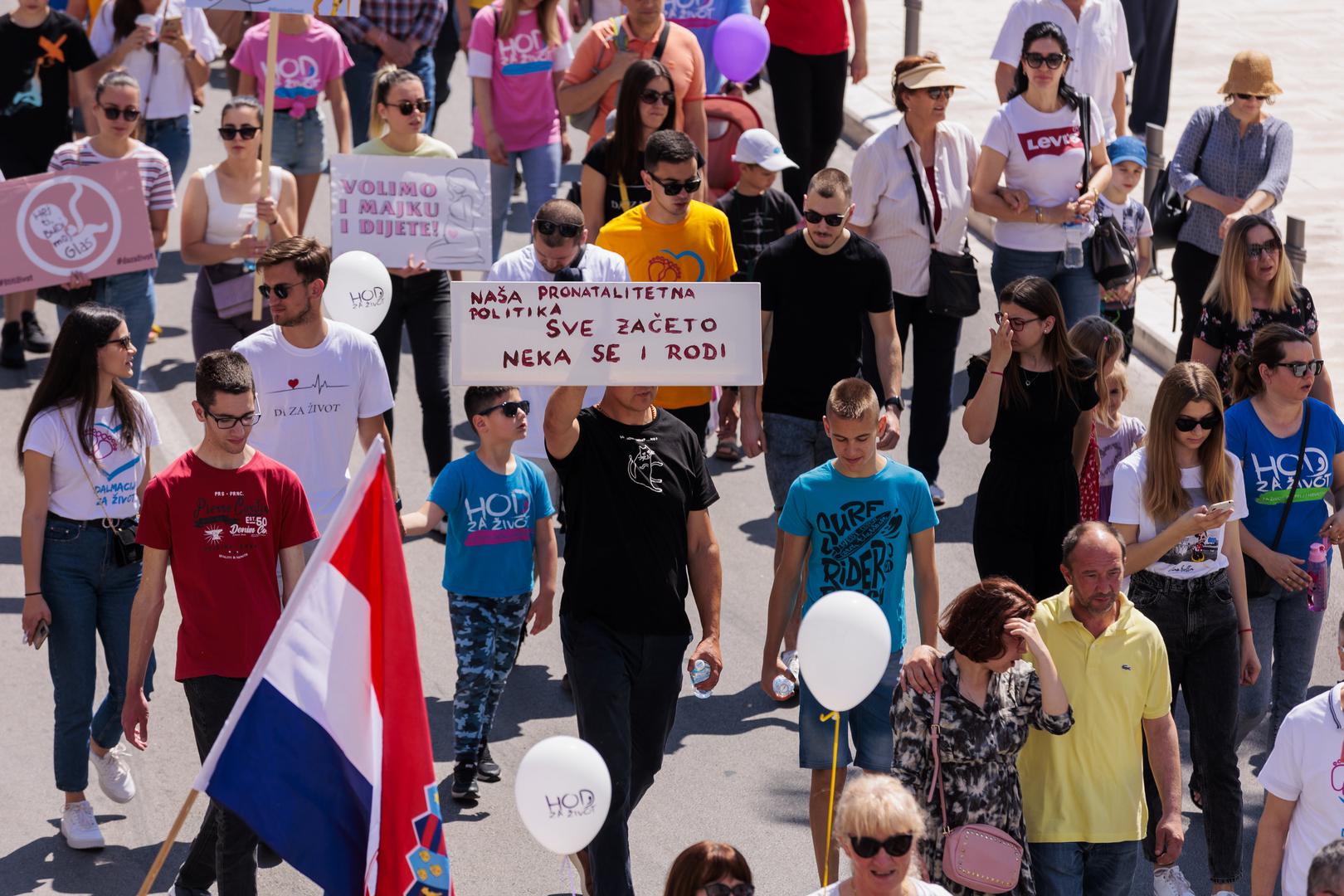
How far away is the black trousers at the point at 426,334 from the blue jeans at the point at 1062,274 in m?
2.93

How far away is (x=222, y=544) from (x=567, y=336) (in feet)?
4.49

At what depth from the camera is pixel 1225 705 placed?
299 inches

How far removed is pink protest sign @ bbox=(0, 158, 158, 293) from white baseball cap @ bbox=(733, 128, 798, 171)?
2.96 m

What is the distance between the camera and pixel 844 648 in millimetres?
6484

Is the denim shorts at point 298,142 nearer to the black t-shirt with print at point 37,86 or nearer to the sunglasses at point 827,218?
the black t-shirt with print at point 37,86

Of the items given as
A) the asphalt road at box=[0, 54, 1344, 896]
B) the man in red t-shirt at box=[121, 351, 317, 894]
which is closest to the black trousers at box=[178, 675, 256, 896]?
the man in red t-shirt at box=[121, 351, 317, 894]

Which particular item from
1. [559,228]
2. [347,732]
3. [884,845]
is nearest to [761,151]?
[559,228]

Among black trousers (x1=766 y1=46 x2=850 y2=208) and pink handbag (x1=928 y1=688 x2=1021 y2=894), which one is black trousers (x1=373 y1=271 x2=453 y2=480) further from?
pink handbag (x1=928 y1=688 x2=1021 y2=894)

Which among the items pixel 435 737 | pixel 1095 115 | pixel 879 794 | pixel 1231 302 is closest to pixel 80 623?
pixel 435 737

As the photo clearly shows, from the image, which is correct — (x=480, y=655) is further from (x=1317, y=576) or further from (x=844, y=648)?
(x=1317, y=576)

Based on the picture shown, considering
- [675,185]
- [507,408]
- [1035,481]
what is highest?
[675,185]

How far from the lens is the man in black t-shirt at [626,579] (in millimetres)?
7066

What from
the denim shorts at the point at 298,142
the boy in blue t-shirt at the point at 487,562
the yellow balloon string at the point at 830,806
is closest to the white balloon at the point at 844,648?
the yellow balloon string at the point at 830,806

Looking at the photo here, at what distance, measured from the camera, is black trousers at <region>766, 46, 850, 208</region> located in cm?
1321
